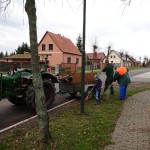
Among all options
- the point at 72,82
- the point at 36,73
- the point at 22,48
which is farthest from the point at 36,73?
the point at 22,48

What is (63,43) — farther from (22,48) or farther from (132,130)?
(132,130)

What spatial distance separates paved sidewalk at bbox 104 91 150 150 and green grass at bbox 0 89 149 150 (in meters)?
0.19

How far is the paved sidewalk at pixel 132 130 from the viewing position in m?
5.50

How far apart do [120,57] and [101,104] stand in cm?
9518

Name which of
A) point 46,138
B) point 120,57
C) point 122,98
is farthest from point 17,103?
point 120,57

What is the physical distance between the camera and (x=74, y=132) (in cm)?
638

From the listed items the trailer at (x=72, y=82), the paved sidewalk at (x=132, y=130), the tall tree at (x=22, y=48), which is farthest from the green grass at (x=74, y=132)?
the tall tree at (x=22, y=48)

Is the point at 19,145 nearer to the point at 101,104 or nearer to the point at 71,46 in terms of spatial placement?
the point at 101,104

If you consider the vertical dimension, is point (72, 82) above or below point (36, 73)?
below

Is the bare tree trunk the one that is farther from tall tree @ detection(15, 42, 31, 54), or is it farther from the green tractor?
tall tree @ detection(15, 42, 31, 54)

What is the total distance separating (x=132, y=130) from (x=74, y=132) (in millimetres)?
1413

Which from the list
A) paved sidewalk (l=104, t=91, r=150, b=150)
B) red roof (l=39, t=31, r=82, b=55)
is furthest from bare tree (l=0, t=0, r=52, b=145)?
red roof (l=39, t=31, r=82, b=55)

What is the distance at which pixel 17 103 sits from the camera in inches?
404

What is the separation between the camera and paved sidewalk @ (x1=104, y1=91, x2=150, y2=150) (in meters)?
5.50
